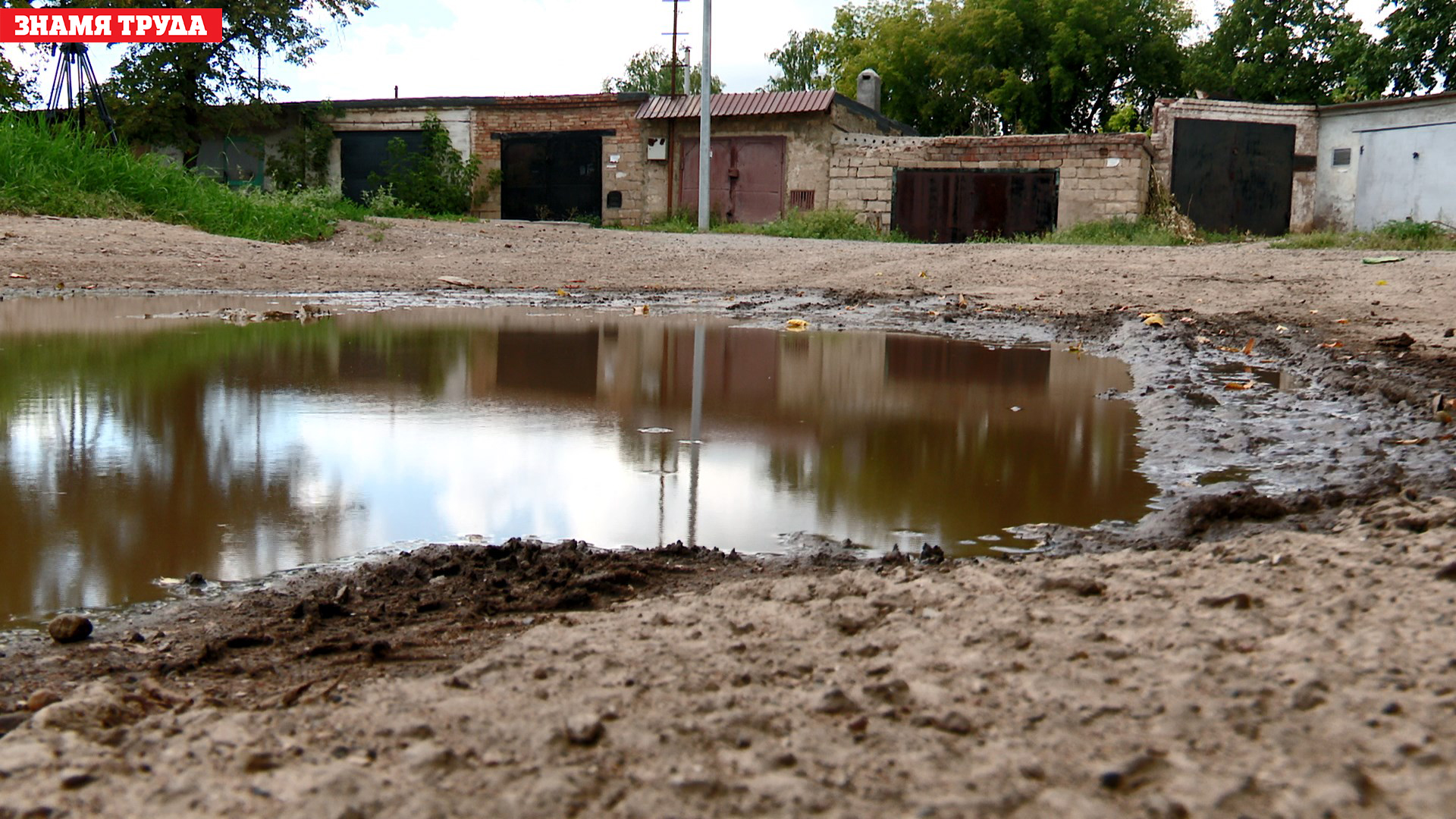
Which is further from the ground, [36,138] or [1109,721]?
[36,138]

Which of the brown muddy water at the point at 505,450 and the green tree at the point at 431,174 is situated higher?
the green tree at the point at 431,174

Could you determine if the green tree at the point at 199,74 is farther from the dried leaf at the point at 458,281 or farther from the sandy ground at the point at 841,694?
the sandy ground at the point at 841,694

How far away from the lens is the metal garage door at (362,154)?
75.1 ft

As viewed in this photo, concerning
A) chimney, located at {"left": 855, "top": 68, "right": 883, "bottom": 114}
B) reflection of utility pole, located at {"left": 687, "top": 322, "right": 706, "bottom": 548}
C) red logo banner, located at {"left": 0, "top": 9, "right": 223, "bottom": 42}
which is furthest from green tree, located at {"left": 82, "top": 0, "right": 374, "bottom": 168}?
reflection of utility pole, located at {"left": 687, "top": 322, "right": 706, "bottom": 548}

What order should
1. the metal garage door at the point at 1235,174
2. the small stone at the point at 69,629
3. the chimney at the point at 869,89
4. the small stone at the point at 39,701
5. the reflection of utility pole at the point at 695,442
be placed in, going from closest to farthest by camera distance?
1. the small stone at the point at 39,701
2. the small stone at the point at 69,629
3. the reflection of utility pole at the point at 695,442
4. the metal garage door at the point at 1235,174
5. the chimney at the point at 869,89

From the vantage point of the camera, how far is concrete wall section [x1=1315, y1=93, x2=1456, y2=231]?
17.8m

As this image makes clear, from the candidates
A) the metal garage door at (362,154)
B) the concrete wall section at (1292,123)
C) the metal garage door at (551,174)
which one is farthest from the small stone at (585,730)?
the metal garage door at (362,154)

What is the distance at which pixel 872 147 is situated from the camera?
19812 mm

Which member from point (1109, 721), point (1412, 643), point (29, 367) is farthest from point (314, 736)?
point (29, 367)

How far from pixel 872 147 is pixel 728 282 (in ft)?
33.1

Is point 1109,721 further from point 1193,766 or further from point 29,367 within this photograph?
point 29,367

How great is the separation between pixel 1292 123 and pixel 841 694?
20.4 meters

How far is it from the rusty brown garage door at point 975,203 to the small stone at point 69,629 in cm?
1713

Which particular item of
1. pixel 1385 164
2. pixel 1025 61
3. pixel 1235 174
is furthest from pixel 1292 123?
pixel 1025 61
